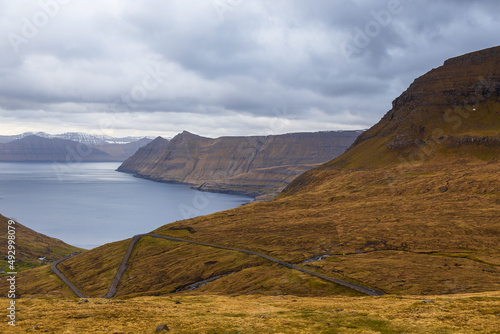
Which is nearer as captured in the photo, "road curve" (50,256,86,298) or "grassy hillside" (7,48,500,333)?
"grassy hillside" (7,48,500,333)

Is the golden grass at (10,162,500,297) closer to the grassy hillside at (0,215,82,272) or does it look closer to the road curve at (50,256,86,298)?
the road curve at (50,256,86,298)

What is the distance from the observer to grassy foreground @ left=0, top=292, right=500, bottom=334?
4106 cm

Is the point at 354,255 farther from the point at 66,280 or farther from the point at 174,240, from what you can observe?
the point at 66,280

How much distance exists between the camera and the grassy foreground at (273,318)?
41062 mm

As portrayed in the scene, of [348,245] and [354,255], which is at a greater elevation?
[348,245]

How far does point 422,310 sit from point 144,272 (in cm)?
8798

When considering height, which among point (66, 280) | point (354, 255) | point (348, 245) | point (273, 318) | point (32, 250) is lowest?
point (32, 250)

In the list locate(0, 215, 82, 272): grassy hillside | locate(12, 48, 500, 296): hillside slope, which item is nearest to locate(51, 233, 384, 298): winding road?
locate(12, 48, 500, 296): hillside slope

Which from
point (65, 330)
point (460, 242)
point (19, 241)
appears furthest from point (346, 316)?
point (19, 241)

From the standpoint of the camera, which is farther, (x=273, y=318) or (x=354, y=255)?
(x=354, y=255)

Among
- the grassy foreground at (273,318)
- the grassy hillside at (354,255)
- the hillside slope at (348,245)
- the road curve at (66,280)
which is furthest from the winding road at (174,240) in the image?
the grassy foreground at (273,318)

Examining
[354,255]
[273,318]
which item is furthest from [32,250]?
[273,318]

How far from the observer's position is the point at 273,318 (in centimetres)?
4716

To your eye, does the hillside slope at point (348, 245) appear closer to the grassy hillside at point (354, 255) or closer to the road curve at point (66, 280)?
the grassy hillside at point (354, 255)
